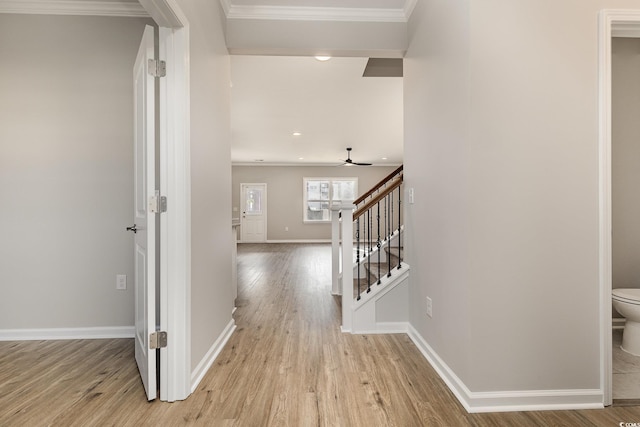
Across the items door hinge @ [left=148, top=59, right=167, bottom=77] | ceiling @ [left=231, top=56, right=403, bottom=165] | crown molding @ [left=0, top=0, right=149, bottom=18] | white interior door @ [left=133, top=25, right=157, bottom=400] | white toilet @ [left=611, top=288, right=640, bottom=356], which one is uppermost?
crown molding @ [left=0, top=0, right=149, bottom=18]

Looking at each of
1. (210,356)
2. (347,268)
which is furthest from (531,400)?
(210,356)

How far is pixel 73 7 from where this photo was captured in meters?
2.47

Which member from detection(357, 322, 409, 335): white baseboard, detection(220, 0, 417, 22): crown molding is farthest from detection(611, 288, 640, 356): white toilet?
detection(220, 0, 417, 22): crown molding

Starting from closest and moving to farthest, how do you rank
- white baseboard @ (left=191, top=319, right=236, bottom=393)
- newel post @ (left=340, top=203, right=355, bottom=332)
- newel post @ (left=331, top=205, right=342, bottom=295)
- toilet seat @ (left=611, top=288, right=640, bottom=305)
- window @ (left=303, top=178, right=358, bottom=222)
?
white baseboard @ (left=191, top=319, right=236, bottom=393) < toilet seat @ (left=611, top=288, right=640, bottom=305) < newel post @ (left=340, top=203, right=355, bottom=332) < newel post @ (left=331, top=205, right=342, bottom=295) < window @ (left=303, top=178, right=358, bottom=222)

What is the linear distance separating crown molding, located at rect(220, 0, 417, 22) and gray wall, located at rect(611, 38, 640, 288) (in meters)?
1.91

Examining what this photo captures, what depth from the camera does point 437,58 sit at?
197 centimetres

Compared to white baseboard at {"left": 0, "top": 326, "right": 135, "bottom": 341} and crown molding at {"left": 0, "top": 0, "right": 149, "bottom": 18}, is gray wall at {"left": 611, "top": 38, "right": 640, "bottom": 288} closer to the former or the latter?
crown molding at {"left": 0, "top": 0, "right": 149, "bottom": 18}

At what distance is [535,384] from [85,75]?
3.80 metres

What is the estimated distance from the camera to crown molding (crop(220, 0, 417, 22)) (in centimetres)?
249

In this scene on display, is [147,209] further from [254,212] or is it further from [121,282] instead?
[254,212]

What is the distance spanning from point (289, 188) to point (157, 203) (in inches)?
341

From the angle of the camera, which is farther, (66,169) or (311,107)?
(311,107)

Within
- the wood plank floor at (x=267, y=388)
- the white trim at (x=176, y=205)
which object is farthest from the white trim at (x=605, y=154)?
the white trim at (x=176, y=205)

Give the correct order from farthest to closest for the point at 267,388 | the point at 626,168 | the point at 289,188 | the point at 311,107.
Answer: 1. the point at 289,188
2. the point at 311,107
3. the point at 626,168
4. the point at 267,388
